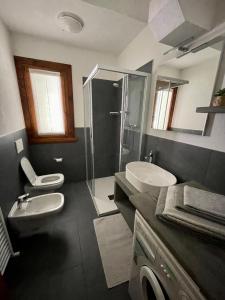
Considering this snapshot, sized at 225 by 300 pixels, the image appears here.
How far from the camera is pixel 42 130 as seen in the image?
2.24 metres

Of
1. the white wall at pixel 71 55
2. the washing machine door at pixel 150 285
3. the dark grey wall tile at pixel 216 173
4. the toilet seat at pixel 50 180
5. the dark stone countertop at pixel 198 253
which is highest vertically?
the white wall at pixel 71 55

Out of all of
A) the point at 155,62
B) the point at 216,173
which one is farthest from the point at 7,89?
the point at 216,173

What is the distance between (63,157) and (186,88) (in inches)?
85.7

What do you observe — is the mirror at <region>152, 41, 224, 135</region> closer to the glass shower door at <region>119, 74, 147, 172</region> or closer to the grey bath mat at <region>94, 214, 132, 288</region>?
the glass shower door at <region>119, 74, 147, 172</region>

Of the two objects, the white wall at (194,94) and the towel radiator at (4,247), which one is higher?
the white wall at (194,94)

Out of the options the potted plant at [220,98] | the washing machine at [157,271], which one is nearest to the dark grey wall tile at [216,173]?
the potted plant at [220,98]

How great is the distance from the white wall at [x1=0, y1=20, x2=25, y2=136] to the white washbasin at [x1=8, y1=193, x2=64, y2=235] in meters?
0.84

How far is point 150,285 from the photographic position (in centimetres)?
73

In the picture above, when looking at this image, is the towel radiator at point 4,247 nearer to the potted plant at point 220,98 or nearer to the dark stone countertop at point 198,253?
the dark stone countertop at point 198,253

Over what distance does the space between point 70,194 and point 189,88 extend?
2301 millimetres

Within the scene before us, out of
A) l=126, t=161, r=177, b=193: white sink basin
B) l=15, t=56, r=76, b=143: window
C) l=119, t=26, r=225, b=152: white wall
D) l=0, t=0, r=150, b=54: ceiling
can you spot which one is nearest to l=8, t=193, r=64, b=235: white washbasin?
l=126, t=161, r=177, b=193: white sink basin

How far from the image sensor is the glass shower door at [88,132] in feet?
6.80

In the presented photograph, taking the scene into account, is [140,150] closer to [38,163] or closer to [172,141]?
[172,141]

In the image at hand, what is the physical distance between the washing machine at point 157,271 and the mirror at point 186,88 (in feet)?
2.87
